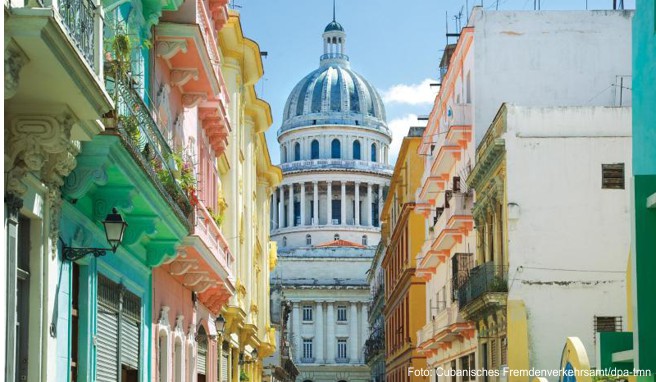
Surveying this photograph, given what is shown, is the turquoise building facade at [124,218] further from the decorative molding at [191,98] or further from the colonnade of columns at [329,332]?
the colonnade of columns at [329,332]

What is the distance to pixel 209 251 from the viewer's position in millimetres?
21406

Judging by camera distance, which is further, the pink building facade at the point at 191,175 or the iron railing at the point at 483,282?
the iron railing at the point at 483,282

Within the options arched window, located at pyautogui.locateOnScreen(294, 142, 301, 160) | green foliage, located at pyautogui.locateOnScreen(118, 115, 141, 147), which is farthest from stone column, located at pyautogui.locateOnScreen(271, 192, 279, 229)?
green foliage, located at pyautogui.locateOnScreen(118, 115, 141, 147)

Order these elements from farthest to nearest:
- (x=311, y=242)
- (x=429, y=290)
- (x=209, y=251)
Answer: (x=311, y=242), (x=429, y=290), (x=209, y=251)

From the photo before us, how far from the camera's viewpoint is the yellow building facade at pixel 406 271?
5366cm

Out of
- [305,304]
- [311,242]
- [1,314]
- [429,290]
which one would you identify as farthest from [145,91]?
[311,242]

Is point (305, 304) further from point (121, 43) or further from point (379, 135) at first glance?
point (121, 43)

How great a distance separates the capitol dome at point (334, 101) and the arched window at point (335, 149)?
85.6 inches

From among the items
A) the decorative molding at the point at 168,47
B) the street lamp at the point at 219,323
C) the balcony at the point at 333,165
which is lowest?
the street lamp at the point at 219,323

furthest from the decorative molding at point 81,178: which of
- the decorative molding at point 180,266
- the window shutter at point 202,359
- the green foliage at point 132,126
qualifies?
the window shutter at point 202,359

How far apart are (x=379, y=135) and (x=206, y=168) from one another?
110 metres

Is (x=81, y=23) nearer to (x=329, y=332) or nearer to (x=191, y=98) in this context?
(x=191, y=98)

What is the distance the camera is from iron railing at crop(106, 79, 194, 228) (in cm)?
1372

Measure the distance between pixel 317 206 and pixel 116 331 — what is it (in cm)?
11815
